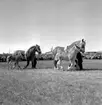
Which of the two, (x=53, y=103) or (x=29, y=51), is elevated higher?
(x=29, y=51)

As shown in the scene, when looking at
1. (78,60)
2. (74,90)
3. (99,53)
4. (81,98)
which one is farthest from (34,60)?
(99,53)

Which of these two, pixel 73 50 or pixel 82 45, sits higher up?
pixel 82 45

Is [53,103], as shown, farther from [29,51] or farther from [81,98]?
[29,51]

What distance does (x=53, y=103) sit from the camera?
267 inches

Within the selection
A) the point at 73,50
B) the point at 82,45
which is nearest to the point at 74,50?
the point at 73,50

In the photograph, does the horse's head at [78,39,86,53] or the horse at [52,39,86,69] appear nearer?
the horse at [52,39,86,69]

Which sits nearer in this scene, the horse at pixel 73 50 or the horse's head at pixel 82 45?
the horse at pixel 73 50

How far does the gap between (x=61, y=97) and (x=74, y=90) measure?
1.40 metres

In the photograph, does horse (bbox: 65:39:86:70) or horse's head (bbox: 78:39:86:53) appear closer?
horse (bbox: 65:39:86:70)

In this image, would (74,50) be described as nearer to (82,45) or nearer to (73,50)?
(73,50)

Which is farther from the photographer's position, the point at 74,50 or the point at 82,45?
the point at 82,45

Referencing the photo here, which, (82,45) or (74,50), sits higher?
(82,45)

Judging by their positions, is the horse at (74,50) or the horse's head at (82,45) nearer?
the horse at (74,50)

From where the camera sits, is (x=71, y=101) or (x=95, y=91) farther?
(x=95, y=91)
